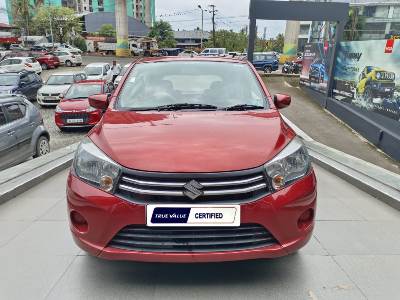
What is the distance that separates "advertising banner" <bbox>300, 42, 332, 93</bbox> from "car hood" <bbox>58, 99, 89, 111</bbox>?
8603 millimetres

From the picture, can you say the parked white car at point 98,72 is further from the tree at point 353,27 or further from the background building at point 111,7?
the background building at point 111,7

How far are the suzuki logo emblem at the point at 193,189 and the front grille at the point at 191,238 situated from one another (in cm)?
23

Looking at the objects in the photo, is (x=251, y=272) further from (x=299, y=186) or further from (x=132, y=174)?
(x=132, y=174)

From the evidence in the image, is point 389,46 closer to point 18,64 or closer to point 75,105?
point 75,105

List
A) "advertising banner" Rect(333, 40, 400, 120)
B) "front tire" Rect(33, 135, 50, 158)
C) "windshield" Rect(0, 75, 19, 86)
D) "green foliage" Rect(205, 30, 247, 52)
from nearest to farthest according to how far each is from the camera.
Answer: "front tire" Rect(33, 135, 50, 158), "advertising banner" Rect(333, 40, 400, 120), "windshield" Rect(0, 75, 19, 86), "green foliage" Rect(205, 30, 247, 52)

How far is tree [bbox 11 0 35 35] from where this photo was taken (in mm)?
52644

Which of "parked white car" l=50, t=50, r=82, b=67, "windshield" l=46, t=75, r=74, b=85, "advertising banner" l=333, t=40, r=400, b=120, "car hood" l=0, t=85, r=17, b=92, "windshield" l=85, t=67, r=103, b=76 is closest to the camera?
"advertising banner" l=333, t=40, r=400, b=120

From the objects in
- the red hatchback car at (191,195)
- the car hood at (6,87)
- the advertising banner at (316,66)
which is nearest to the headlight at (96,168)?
the red hatchback car at (191,195)

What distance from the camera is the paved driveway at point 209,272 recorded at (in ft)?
8.30

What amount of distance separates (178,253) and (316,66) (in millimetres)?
13718

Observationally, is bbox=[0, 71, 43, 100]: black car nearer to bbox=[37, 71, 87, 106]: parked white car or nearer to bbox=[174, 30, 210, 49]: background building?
bbox=[37, 71, 87, 106]: parked white car

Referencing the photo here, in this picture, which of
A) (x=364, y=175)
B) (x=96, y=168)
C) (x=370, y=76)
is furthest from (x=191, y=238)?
(x=370, y=76)

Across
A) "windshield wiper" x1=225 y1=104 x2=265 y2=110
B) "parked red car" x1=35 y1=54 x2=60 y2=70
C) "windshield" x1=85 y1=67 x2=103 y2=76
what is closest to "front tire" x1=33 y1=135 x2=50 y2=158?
"windshield wiper" x1=225 y1=104 x2=265 y2=110

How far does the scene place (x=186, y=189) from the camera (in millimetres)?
2195
